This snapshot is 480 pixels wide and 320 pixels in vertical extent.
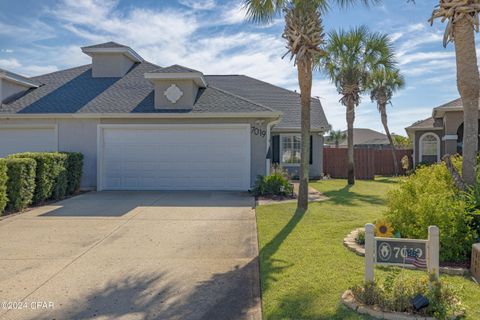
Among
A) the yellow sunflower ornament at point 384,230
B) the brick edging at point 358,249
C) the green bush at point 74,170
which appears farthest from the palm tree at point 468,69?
the green bush at point 74,170

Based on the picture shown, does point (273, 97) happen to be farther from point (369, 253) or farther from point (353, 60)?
point (369, 253)

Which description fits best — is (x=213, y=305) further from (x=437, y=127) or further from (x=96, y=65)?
(x=437, y=127)

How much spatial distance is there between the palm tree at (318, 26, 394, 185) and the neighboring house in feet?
114

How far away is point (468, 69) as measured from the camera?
6461mm

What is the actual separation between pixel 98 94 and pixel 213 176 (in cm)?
601

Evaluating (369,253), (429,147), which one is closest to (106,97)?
(369,253)

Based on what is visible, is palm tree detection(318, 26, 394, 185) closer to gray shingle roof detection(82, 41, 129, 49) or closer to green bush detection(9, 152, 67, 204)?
gray shingle roof detection(82, 41, 129, 49)

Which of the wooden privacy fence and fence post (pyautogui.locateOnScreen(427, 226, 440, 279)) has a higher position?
the wooden privacy fence

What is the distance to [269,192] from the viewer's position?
12.0 meters

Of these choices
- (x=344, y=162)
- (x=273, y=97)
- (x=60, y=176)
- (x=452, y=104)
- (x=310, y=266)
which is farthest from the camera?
(x=344, y=162)

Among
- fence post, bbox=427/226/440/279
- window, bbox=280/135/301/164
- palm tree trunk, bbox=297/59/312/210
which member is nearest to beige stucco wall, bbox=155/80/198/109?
palm tree trunk, bbox=297/59/312/210

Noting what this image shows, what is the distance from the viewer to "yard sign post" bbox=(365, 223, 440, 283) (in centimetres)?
383

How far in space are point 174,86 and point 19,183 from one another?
648cm

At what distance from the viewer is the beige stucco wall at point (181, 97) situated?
1386cm
